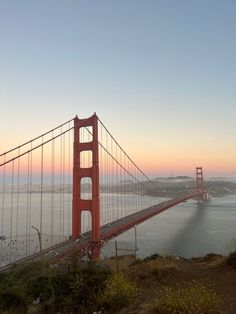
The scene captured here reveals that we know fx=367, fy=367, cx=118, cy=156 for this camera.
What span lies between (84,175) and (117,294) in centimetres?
1880

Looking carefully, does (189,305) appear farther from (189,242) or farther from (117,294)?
(189,242)

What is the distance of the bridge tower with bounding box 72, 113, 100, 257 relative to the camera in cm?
2478

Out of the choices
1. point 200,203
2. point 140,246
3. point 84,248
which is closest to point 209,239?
point 140,246

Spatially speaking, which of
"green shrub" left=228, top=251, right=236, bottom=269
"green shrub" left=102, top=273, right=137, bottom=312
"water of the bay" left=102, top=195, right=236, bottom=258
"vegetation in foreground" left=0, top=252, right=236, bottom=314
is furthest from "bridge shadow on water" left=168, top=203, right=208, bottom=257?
"green shrub" left=102, top=273, right=137, bottom=312

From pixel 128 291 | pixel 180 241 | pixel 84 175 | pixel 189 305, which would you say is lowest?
pixel 180 241

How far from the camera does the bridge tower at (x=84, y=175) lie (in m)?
24.8

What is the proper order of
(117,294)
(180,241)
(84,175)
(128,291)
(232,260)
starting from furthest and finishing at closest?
(180,241) < (84,175) < (232,260) < (128,291) < (117,294)

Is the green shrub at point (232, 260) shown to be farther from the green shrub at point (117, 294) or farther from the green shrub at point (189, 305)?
the green shrub at point (189, 305)

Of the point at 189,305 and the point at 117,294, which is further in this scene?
the point at 117,294

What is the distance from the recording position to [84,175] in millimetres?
26031

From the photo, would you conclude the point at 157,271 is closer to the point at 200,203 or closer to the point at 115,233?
the point at 115,233

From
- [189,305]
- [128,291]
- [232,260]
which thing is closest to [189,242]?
[232,260]

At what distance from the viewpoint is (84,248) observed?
21.1 meters

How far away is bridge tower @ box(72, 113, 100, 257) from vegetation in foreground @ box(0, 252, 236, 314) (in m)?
14.3
